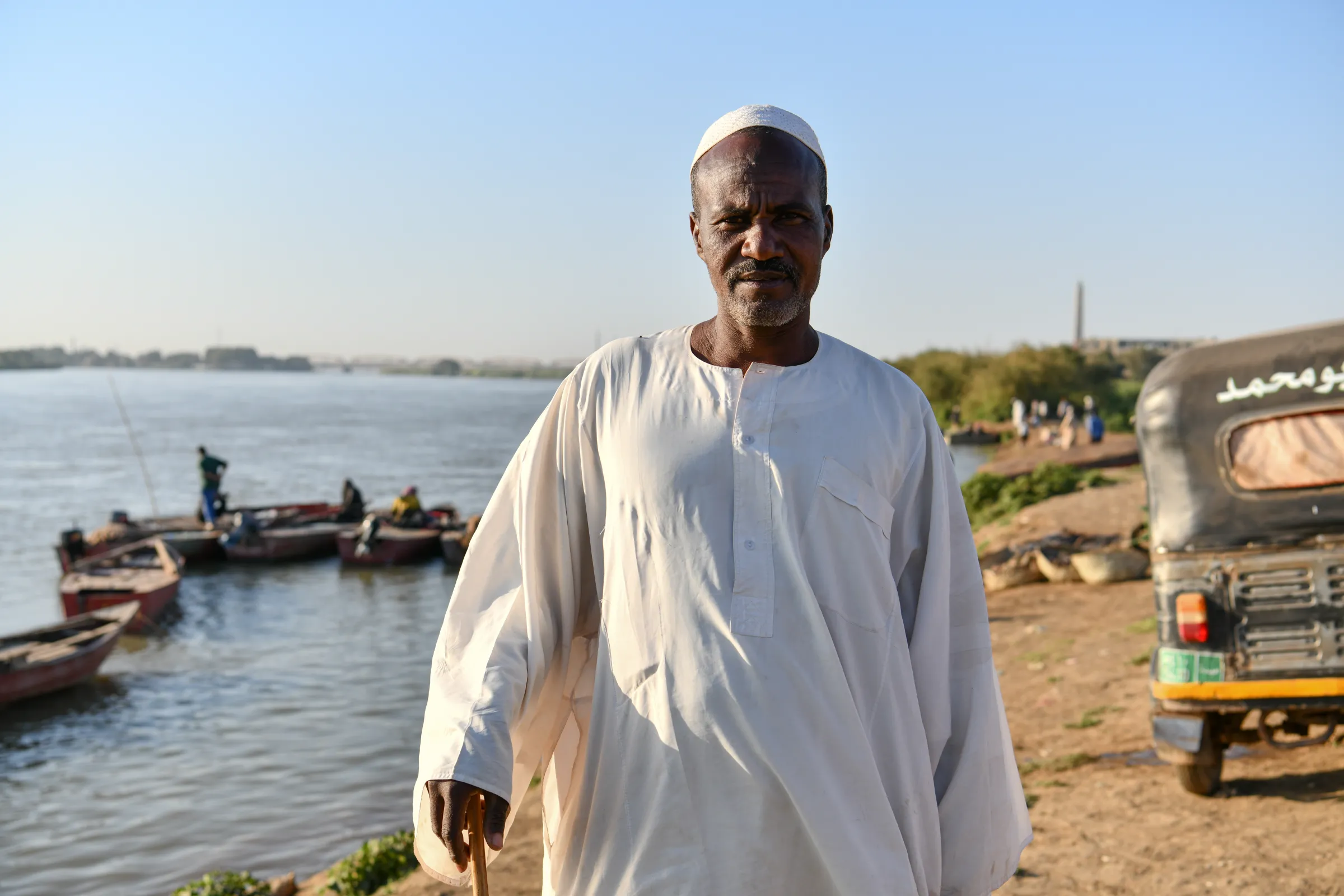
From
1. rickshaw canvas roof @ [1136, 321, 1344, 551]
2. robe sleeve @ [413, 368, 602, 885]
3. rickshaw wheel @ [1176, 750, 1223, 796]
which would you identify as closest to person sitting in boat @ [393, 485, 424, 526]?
rickshaw wheel @ [1176, 750, 1223, 796]

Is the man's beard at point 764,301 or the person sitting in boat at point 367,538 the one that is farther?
the person sitting in boat at point 367,538

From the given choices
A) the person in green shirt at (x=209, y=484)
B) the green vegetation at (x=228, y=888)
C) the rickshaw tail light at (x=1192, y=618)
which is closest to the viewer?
the rickshaw tail light at (x=1192, y=618)

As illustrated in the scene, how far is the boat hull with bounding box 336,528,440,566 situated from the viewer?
24.9 metres

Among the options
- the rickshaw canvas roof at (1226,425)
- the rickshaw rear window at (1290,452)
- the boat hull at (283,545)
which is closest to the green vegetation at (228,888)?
the rickshaw canvas roof at (1226,425)

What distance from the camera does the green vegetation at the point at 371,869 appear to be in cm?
665

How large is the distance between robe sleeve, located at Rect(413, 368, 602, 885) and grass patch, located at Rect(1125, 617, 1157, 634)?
27.0ft

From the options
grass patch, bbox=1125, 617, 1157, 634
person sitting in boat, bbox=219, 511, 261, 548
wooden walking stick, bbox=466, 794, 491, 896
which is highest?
wooden walking stick, bbox=466, 794, 491, 896

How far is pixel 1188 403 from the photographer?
220 inches

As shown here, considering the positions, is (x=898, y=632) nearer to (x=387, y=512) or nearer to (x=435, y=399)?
(x=387, y=512)

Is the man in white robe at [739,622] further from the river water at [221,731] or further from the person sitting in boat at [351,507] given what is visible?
the person sitting in boat at [351,507]

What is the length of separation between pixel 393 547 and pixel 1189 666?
2102 cm

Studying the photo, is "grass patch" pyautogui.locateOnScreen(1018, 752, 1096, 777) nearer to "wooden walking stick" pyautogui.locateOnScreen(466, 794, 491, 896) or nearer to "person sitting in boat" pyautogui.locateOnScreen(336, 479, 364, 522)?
"wooden walking stick" pyautogui.locateOnScreen(466, 794, 491, 896)

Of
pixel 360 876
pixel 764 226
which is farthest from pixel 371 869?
pixel 764 226

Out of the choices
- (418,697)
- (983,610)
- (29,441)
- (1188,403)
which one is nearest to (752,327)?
(983,610)
